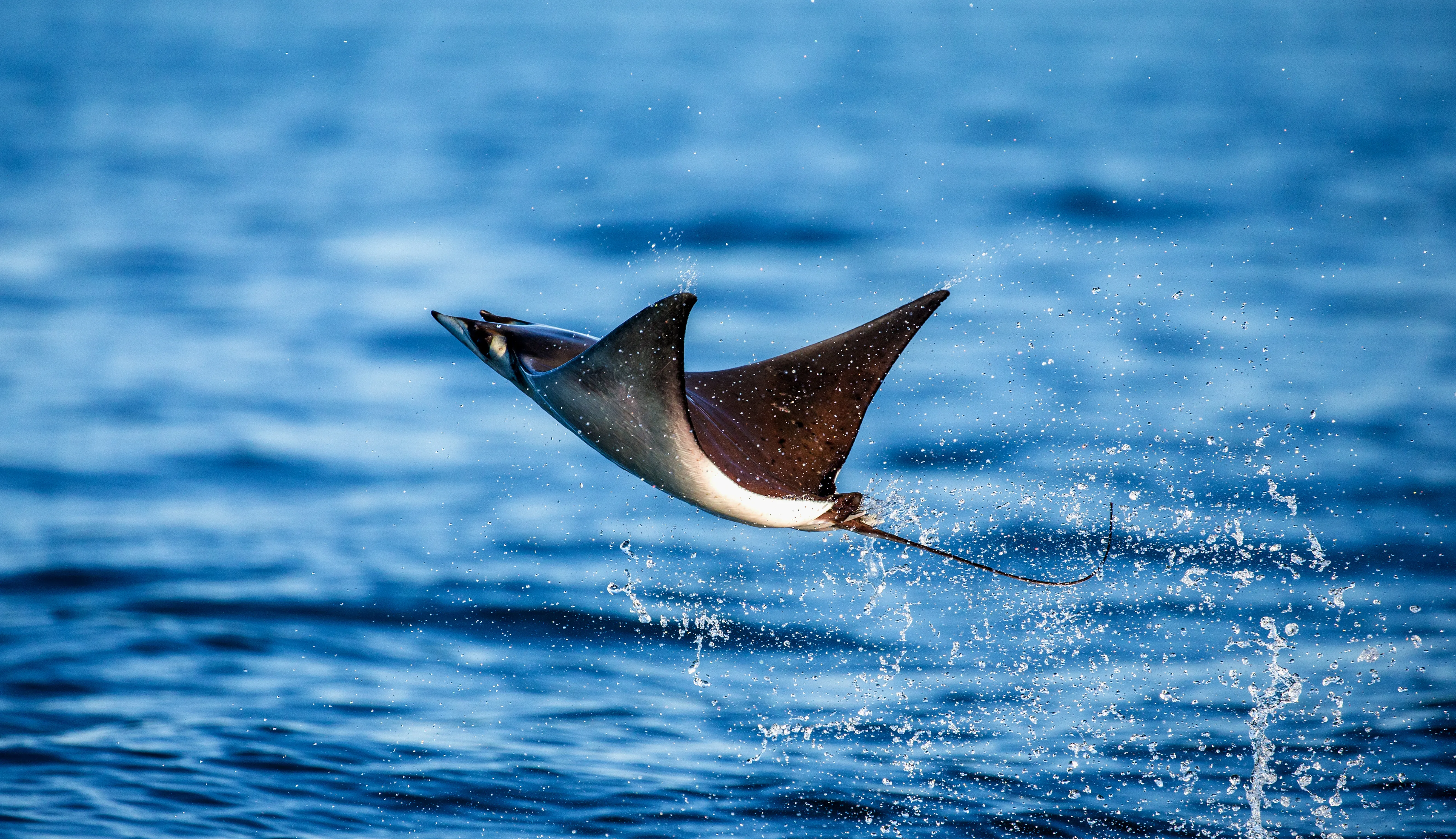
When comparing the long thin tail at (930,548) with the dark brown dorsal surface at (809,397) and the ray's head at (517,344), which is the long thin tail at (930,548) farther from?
the ray's head at (517,344)

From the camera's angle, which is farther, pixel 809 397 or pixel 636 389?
pixel 809 397

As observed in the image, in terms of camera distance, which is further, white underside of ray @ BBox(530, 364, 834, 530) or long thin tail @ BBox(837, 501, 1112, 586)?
white underside of ray @ BBox(530, 364, 834, 530)

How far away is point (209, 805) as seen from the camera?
4648mm

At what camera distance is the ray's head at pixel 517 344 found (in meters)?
3.88

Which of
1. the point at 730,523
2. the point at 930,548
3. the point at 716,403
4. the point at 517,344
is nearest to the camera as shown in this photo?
the point at 930,548

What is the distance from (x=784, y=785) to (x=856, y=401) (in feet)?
5.07

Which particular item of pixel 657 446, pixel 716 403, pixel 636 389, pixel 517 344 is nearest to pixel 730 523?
pixel 716 403

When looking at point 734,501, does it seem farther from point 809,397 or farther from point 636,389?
point 809,397

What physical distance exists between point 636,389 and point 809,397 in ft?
3.00

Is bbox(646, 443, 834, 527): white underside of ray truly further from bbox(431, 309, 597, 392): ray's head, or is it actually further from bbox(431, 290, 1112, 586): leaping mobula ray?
bbox(431, 309, 597, 392): ray's head

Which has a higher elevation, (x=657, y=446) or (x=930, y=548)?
(x=657, y=446)

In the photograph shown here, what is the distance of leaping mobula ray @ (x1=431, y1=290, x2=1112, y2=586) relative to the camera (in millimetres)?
3332

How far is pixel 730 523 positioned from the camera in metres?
7.00

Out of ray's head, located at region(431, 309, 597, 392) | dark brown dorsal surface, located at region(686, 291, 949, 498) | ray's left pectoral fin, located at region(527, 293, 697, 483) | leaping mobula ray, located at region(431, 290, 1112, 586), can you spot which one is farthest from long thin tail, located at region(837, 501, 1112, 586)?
ray's head, located at region(431, 309, 597, 392)
